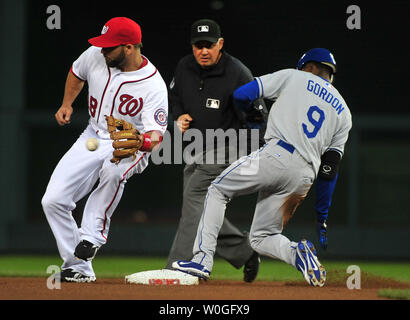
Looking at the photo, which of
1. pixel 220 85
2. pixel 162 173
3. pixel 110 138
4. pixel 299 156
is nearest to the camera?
pixel 299 156

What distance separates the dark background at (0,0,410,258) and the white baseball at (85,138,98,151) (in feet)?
14.1

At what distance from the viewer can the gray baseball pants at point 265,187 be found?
5125mm

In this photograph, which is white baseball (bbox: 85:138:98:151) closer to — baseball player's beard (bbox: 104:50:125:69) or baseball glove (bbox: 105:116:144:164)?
baseball glove (bbox: 105:116:144:164)

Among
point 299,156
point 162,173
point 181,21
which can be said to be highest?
point 181,21

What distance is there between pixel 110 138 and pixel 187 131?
60 centimetres

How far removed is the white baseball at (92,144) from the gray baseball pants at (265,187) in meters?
0.88

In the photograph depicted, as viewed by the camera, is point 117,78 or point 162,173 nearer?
point 117,78

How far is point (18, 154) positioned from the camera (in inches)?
398

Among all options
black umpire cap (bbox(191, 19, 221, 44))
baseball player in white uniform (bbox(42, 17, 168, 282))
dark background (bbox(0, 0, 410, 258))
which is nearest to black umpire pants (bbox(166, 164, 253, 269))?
baseball player in white uniform (bbox(42, 17, 168, 282))

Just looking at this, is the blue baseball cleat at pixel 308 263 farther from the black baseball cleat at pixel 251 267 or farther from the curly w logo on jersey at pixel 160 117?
the curly w logo on jersey at pixel 160 117

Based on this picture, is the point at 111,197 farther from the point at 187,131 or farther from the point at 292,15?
the point at 292,15

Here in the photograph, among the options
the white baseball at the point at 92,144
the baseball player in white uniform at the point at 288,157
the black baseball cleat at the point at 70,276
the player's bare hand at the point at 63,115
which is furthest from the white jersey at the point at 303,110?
the black baseball cleat at the point at 70,276

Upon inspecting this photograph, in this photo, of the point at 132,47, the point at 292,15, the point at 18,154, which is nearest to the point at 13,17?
the point at 18,154

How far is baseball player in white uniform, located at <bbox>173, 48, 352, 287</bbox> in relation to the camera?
5121 millimetres
